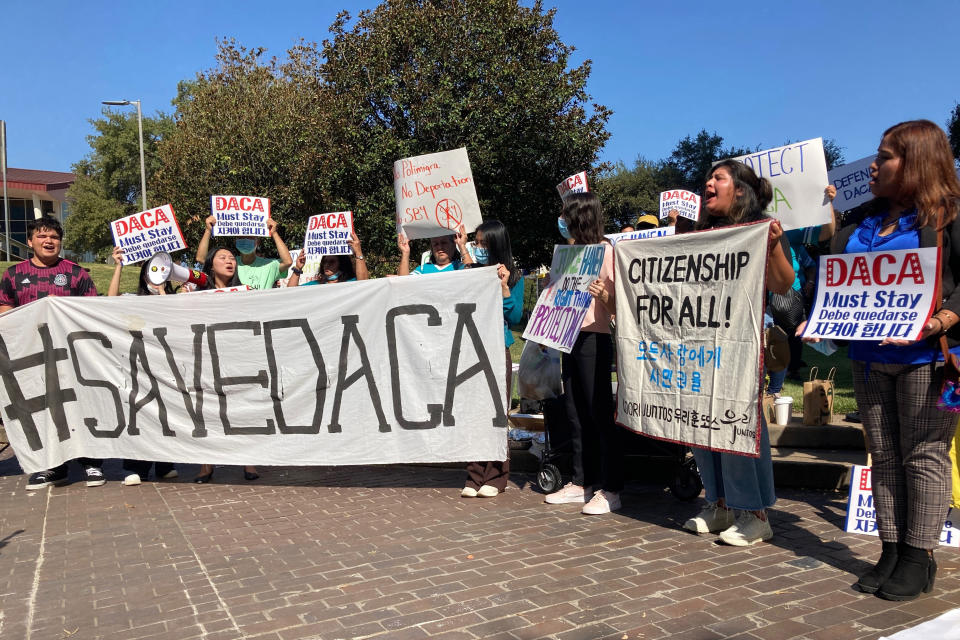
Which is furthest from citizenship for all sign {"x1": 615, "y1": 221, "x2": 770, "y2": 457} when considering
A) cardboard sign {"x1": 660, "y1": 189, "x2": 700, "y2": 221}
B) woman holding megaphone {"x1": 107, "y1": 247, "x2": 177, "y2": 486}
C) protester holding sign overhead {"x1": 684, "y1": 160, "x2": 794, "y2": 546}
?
cardboard sign {"x1": 660, "y1": 189, "x2": 700, "y2": 221}

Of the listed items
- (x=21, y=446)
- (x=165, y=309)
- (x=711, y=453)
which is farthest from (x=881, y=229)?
(x=21, y=446)

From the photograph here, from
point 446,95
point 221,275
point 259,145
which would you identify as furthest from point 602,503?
point 259,145

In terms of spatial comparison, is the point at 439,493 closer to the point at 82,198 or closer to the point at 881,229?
the point at 881,229

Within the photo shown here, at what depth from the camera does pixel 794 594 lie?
3.83 m

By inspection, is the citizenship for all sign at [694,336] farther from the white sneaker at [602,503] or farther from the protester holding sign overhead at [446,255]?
the protester holding sign overhead at [446,255]

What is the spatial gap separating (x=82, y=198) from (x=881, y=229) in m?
52.9

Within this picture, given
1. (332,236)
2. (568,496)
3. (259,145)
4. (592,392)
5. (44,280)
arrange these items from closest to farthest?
(592,392) < (568,496) < (44,280) < (332,236) < (259,145)

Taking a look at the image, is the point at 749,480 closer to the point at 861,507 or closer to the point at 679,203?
the point at 861,507

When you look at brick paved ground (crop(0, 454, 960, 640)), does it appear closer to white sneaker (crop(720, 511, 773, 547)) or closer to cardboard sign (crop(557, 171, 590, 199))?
white sneaker (crop(720, 511, 773, 547))

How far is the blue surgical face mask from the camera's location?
805 centimetres

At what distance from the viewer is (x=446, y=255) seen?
22.1 ft

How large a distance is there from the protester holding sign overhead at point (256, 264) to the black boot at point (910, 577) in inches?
226

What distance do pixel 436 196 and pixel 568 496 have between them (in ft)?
10.2

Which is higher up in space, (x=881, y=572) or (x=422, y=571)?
(x=881, y=572)
